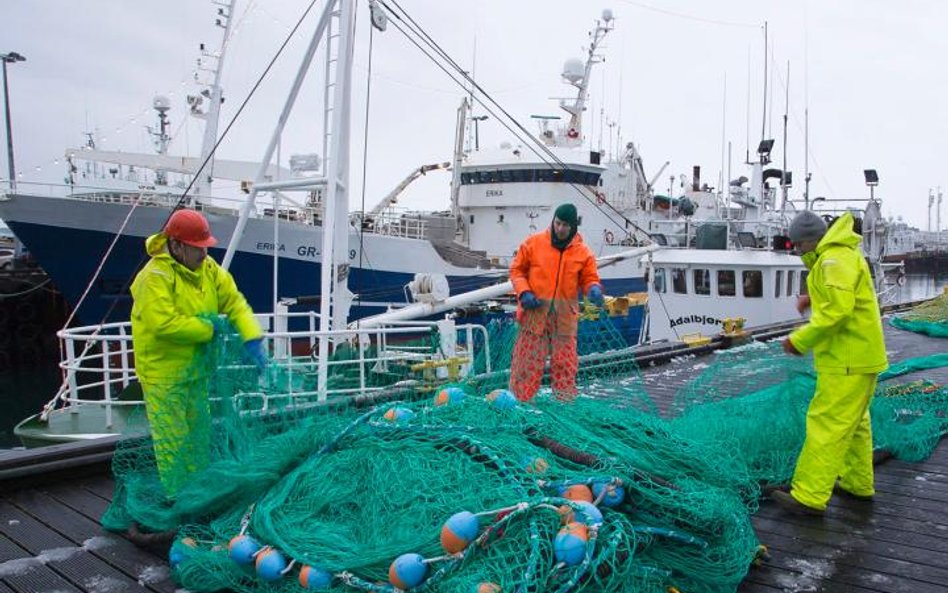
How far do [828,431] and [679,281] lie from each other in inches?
441

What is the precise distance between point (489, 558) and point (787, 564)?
60.7 inches

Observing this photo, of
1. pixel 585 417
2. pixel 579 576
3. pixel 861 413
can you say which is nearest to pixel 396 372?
pixel 585 417

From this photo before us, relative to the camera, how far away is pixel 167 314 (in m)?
3.10

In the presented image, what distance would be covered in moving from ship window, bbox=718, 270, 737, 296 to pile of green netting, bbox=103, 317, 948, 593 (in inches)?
417

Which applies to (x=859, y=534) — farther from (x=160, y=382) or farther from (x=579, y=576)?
(x=160, y=382)

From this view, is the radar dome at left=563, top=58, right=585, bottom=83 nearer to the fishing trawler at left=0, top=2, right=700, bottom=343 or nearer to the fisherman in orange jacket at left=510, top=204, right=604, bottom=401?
the fishing trawler at left=0, top=2, right=700, bottom=343

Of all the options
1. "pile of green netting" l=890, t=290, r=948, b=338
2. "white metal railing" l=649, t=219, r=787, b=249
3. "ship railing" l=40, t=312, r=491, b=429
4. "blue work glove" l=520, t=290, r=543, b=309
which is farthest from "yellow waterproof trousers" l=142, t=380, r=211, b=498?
"white metal railing" l=649, t=219, r=787, b=249

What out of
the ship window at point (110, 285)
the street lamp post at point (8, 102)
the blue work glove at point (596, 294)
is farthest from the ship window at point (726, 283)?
the street lamp post at point (8, 102)

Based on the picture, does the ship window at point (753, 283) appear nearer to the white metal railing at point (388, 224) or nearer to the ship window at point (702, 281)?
the ship window at point (702, 281)

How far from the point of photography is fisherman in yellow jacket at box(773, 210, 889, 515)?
339 cm

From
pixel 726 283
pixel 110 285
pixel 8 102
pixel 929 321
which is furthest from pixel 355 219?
pixel 8 102

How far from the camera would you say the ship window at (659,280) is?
14430mm

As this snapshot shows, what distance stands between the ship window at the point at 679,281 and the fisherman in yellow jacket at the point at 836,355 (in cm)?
1093

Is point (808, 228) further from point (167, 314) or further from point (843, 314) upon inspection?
point (167, 314)
